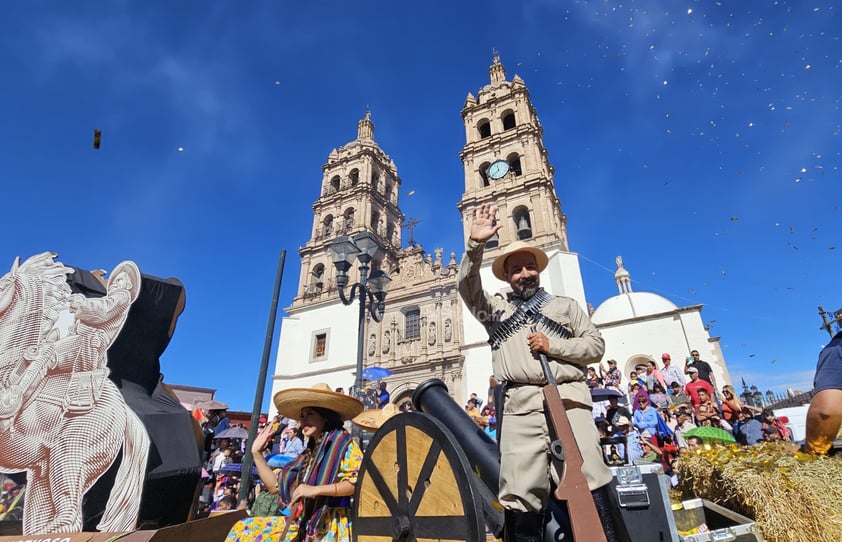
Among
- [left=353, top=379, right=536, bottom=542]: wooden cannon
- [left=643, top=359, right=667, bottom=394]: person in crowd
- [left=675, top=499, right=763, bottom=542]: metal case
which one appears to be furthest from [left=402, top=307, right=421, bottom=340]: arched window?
[left=675, top=499, right=763, bottom=542]: metal case

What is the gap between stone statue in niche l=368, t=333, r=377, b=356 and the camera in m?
23.2

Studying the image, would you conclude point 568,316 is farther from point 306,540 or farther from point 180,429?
point 180,429

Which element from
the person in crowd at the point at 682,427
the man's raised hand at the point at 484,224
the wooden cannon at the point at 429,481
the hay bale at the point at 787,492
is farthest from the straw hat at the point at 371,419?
the person in crowd at the point at 682,427

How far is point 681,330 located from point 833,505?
17710 millimetres

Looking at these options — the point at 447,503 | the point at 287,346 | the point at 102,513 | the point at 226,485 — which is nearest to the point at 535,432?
the point at 447,503

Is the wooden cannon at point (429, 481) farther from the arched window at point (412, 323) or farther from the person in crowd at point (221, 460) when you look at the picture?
the arched window at point (412, 323)

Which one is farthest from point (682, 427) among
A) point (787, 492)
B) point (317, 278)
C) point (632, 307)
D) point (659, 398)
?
point (317, 278)

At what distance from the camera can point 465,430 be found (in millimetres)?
2285

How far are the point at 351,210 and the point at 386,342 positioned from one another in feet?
36.0

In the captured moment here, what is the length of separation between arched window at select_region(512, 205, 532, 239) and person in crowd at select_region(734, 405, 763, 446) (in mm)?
15118

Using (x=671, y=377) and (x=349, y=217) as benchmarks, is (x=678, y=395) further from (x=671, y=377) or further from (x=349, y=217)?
(x=349, y=217)

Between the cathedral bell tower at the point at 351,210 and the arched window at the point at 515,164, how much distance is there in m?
9.86

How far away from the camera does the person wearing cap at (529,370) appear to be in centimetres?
174

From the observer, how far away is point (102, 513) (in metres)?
3.92
